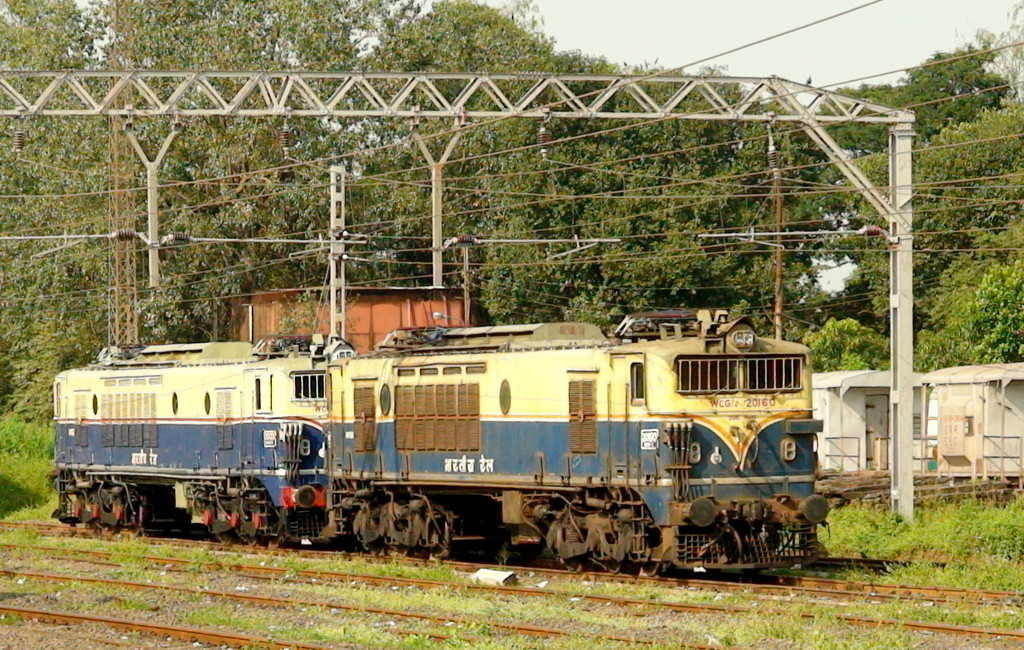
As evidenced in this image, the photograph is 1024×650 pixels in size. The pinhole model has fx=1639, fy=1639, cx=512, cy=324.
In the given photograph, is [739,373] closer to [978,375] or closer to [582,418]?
[582,418]


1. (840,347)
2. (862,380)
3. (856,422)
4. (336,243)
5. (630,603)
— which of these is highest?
(336,243)

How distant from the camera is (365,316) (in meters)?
50.9

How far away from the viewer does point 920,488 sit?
3472 cm

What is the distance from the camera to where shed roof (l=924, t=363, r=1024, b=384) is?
137 feet

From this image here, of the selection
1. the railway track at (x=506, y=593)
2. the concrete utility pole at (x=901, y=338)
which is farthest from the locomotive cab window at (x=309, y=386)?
the concrete utility pole at (x=901, y=338)

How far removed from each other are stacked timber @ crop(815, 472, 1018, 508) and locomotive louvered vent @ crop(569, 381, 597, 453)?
20.7 feet

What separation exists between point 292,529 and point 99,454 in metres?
7.93

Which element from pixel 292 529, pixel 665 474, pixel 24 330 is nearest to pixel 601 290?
pixel 24 330

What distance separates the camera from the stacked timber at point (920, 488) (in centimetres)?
3256

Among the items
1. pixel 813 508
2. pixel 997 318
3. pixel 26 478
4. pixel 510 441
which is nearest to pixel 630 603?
pixel 813 508

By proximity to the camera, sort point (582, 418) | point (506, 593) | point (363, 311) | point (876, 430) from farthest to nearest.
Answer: point (363, 311), point (876, 430), point (582, 418), point (506, 593)

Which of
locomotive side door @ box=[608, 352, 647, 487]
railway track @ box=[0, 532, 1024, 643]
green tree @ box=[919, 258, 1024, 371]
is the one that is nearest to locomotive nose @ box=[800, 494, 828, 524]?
railway track @ box=[0, 532, 1024, 643]

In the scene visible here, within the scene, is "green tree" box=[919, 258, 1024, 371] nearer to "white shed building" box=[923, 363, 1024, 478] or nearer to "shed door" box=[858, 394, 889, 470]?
"shed door" box=[858, 394, 889, 470]

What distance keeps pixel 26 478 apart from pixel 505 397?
1002 inches
